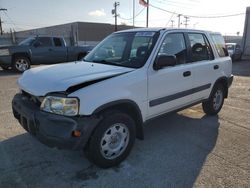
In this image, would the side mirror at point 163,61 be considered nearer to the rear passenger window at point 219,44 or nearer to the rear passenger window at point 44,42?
the rear passenger window at point 219,44

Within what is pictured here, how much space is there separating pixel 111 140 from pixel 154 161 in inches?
28.8

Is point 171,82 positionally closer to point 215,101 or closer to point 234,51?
point 215,101

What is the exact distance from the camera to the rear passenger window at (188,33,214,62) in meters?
4.59

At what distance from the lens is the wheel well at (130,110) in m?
3.08

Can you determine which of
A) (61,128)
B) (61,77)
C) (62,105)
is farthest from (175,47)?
(61,128)

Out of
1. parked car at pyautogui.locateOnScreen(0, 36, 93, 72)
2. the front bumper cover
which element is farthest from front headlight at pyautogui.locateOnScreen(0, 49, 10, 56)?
the front bumper cover

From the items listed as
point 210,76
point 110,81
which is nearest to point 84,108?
point 110,81

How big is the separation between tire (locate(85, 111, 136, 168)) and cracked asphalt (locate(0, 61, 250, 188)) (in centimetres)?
15

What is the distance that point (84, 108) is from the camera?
289 cm

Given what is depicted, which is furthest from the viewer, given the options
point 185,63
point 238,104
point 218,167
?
point 238,104

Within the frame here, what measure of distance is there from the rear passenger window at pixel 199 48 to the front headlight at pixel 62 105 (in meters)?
2.59

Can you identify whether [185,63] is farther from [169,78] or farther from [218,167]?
[218,167]

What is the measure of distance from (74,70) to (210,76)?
9.34 ft

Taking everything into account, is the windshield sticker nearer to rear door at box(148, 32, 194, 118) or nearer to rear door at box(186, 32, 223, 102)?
rear door at box(148, 32, 194, 118)
